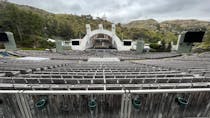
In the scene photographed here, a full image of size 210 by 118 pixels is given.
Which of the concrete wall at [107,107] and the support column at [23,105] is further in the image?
the concrete wall at [107,107]

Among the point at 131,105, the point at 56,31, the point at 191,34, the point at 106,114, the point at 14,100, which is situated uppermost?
the point at 56,31

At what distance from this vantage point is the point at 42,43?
49.6 metres

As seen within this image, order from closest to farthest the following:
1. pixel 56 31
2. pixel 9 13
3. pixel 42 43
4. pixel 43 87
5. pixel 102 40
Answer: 1. pixel 43 87
2. pixel 9 13
3. pixel 42 43
4. pixel 102 40
5. pixel 56 31

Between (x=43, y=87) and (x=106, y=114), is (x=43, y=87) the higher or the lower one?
the higher one

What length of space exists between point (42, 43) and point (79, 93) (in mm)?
53357

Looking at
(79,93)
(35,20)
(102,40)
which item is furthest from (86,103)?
(102,40)

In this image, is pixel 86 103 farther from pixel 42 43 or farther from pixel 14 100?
pixel 42 43

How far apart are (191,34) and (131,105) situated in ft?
97.7

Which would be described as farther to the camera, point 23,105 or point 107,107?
point 107,107

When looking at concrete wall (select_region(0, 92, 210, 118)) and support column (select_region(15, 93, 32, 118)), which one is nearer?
support column (select_region(15, 93, 32, 118))

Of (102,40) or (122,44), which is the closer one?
(122,44)

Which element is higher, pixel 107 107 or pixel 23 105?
pixel 23 105

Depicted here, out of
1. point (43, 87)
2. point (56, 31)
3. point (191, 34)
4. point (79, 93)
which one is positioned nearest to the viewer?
point (79, 93)

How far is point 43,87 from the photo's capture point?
8.93 feet
